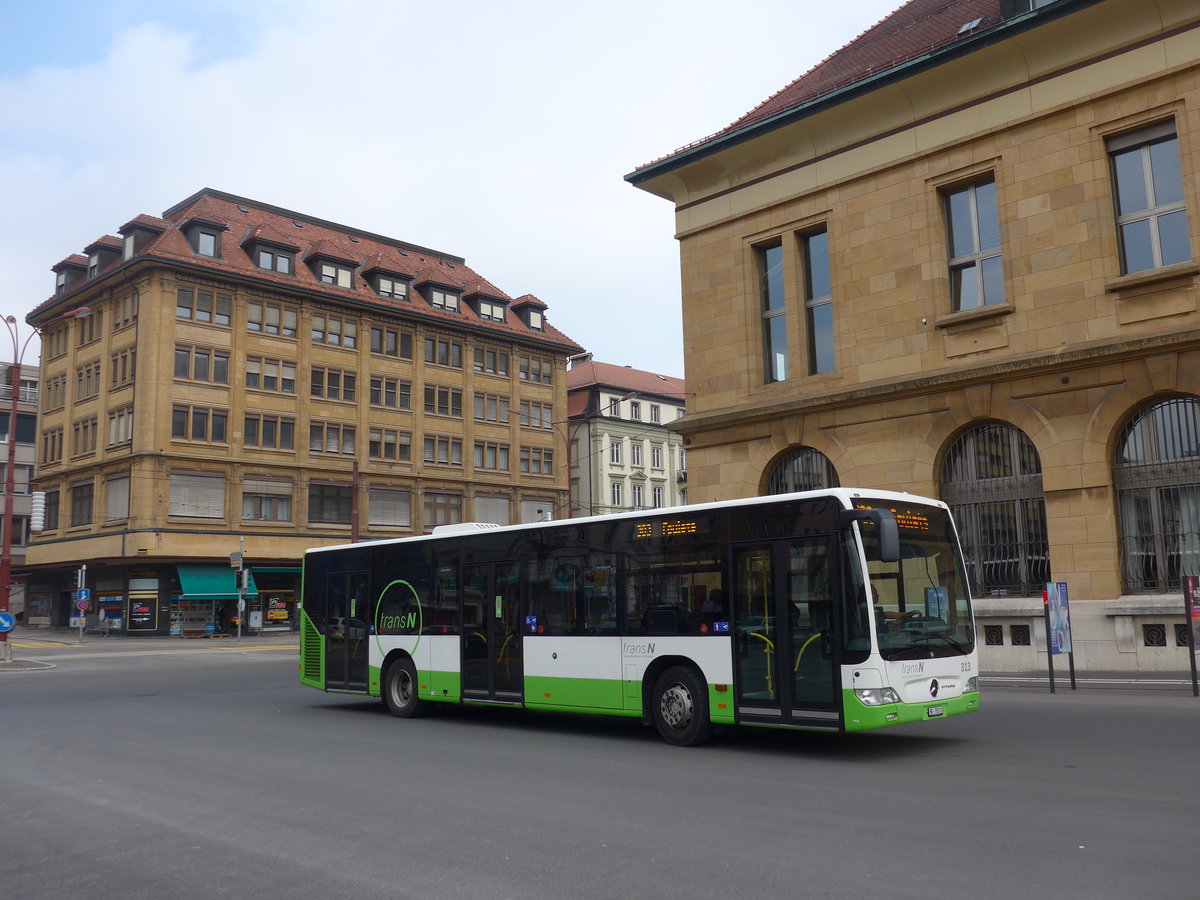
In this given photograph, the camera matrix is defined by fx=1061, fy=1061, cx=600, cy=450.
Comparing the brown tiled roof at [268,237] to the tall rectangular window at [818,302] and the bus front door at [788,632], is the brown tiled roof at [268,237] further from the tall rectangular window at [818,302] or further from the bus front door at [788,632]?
the bus front door at [788,632]

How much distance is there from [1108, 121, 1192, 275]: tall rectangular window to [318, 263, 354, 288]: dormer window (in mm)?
46261

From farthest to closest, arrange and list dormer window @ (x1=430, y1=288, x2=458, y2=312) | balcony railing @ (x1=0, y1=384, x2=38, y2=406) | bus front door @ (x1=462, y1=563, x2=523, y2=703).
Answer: balcony railing @ (x1=0, y1=384, x2=38, y2=406) → dormer window @ (x1=430, y1=288, x2=458, y2=312) → bus front door @ (x1=462, y1=563, x2=523, y2=703)

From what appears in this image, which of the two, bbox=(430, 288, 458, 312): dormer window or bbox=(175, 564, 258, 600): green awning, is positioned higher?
bbox=(430, 288, 458, 312): dormer window

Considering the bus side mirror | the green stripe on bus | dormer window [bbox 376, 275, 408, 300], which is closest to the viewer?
the bus side mirror

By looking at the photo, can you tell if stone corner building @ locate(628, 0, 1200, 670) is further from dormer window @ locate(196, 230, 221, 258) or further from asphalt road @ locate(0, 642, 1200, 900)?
dormer window @ locate(196, 230, 221, 258)

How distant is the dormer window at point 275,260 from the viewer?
56250 millimetres

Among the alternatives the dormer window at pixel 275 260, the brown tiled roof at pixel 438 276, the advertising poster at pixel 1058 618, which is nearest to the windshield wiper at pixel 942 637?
the advertising poster at pixel 1058 618

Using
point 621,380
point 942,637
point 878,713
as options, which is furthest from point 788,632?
point 621,380

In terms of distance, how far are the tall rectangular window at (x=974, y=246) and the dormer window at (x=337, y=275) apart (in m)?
43.0

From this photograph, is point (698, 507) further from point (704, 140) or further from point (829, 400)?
point (704, 140)

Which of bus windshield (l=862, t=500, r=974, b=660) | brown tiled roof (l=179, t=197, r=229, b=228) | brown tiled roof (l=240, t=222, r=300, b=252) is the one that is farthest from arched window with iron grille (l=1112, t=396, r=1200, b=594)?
brown tiled roof (l=179, t=197, r=229, b=228)

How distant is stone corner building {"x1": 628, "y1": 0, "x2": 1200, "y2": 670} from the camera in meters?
19.2

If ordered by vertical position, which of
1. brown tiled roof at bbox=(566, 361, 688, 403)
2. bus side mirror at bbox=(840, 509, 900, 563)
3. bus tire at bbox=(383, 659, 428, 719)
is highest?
brown tiled roof at bbox=(566, 361, 688, 403)

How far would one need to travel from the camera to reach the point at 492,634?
1466 cm
